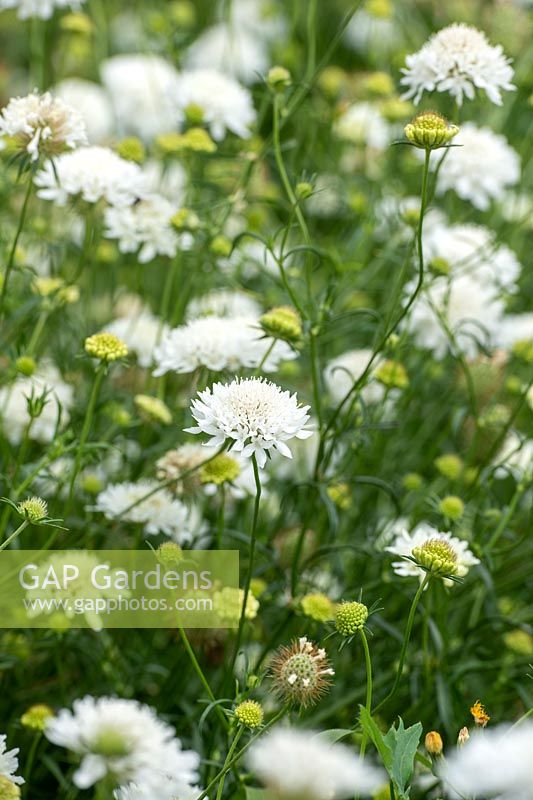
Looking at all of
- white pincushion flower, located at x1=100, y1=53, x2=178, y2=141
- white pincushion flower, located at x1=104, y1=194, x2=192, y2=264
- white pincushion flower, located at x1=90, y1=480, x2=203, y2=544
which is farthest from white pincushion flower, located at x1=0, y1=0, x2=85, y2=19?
white pincushion flower, located at x1=90, y1=480, x2=203, y2=544

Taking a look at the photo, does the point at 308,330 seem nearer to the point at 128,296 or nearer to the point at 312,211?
the point at 128,296

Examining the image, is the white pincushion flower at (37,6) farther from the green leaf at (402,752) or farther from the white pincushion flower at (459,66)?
the green leaf at (402,752)

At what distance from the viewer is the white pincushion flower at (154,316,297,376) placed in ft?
4.06

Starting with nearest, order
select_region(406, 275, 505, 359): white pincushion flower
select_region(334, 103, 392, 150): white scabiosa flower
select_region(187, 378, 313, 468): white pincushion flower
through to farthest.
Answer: select_region(187, 378, 313, 468): white pincushion flower, select_region(406, 275, 505, 359): white pincushion flower, select_region(334, 103, 392, 150): white scabiosa flower

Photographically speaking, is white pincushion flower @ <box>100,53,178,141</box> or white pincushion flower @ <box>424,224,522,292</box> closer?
white pincushion flower @ <box>424,224,522,292</box>

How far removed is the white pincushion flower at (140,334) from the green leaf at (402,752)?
0.72 meters

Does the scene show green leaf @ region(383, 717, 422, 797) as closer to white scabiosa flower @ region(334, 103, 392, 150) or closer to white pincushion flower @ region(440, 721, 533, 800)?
white pincushion flower @ region(440, 721, 533, 800)

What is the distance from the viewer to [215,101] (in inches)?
64.5

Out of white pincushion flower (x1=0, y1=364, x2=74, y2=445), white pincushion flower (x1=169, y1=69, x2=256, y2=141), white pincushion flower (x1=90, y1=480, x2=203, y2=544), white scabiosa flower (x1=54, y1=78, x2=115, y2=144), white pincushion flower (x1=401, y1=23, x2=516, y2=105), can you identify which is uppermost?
white scabiosa flower (x1=54, y1=78, x2=115, y2=144)

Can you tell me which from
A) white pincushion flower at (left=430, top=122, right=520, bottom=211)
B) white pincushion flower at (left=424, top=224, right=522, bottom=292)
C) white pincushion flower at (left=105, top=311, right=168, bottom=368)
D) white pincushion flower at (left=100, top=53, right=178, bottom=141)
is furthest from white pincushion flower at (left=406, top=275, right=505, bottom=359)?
white pincushion flower at (left=100, top=53, right=178, bottom=141)

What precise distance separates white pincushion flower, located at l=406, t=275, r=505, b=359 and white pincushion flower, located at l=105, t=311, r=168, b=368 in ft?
1.22

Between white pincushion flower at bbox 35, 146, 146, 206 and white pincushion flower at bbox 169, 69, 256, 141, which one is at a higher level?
white pincushion flower at bbox 169, 69, 256, 141

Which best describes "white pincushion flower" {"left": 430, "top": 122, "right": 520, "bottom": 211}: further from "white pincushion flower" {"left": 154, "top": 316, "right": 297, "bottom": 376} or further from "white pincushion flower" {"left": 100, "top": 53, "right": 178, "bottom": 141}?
"white pincushion flower" {"left": 100, "top": 53, "right": 178, "bottom": 141}

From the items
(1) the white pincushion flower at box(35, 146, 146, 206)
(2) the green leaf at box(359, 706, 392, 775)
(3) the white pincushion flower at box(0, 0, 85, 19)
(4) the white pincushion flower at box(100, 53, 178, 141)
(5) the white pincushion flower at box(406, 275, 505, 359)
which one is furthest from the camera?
(4) the white pincushion flower at box(100, 53, 178, 141)
